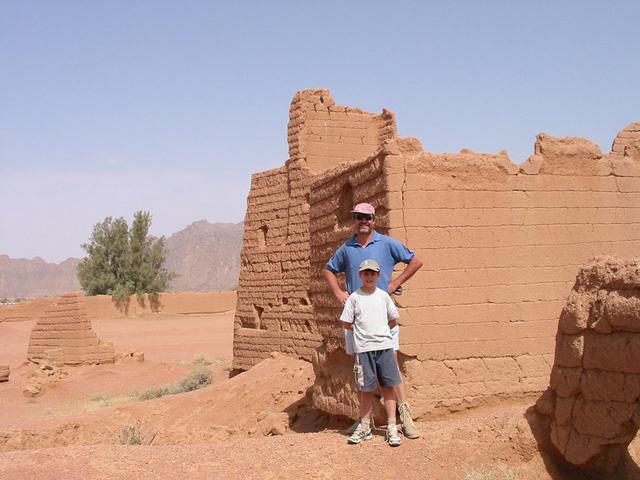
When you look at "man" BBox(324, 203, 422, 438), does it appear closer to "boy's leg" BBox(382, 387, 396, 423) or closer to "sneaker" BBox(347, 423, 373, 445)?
"boy's leg" BBox(382, 387, 396, 423)

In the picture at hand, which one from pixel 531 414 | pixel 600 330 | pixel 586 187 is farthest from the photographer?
pixel 586 187

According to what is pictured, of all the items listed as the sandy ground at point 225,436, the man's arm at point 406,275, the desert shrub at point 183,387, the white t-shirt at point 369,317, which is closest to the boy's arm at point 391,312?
the white t-shirt at point 369,317

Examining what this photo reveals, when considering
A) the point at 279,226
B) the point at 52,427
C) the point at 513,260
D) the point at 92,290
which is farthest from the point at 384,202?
the point at 92,290

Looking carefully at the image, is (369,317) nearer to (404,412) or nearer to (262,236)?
(404,412)

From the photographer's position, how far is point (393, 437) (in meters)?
6.00

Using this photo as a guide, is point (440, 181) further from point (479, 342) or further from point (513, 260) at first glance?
point (479, 342)

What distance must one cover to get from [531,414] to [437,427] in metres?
0.87

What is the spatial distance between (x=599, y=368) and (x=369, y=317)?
1826 mm

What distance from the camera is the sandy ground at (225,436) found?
18.9 feet

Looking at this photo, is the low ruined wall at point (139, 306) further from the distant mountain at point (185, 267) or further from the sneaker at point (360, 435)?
the distant mountain at point (185, 267)

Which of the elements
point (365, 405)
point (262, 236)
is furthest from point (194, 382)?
point (365, 405)

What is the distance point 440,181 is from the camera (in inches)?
308

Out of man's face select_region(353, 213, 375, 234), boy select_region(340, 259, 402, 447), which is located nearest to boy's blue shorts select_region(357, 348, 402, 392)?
boy select_region(340, 259, 402, 447)

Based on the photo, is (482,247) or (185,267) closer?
(482,247)
